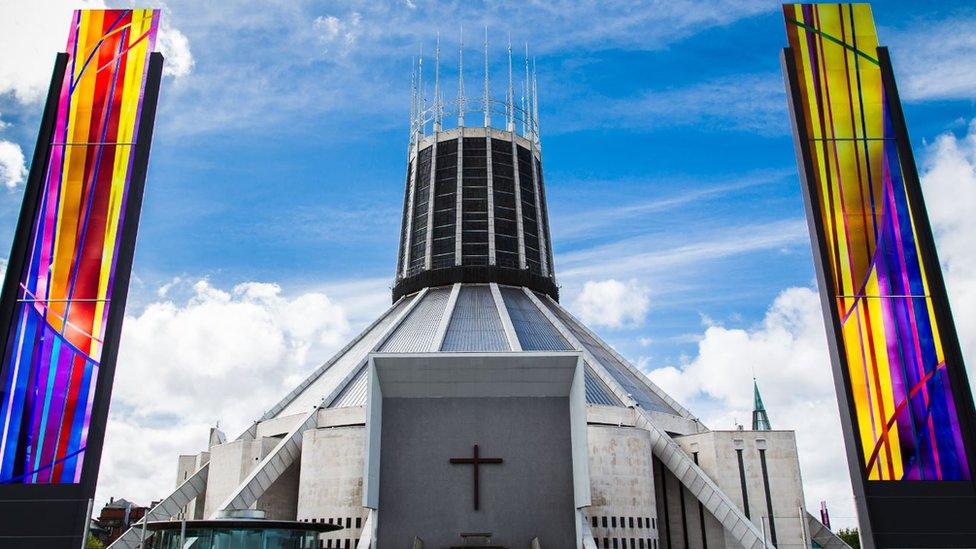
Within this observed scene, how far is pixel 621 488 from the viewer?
30.0m

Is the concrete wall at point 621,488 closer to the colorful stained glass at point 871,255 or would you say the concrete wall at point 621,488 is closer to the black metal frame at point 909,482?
the black metal frame at point 909,482

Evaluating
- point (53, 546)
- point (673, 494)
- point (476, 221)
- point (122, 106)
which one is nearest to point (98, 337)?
point (53, 546)

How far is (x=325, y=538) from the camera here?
28672 mm

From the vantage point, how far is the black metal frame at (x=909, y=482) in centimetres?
1806

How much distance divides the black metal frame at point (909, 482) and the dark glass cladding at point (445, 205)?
91.7 feet

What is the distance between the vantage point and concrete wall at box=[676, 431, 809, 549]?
30.7 m

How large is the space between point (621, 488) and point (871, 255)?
45.2ft

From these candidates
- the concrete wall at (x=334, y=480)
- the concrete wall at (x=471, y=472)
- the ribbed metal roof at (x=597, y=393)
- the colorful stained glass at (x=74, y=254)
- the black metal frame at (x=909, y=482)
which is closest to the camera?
the black metal frame at (x=909, y=482)

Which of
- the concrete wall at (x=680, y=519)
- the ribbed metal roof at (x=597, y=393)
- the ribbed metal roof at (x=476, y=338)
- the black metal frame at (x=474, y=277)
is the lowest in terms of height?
the concrete wall at (x=680, y=519)

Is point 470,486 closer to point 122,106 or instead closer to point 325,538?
point 325,538

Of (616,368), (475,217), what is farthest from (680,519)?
(475,217)

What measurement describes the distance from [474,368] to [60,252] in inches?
451

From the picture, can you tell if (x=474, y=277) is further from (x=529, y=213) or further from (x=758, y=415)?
(x=758, y=415)

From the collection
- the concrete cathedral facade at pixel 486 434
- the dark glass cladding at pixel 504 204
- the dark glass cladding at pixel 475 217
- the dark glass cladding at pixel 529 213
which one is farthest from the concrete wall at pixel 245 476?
the dark glass cladding at pixel 529 213
